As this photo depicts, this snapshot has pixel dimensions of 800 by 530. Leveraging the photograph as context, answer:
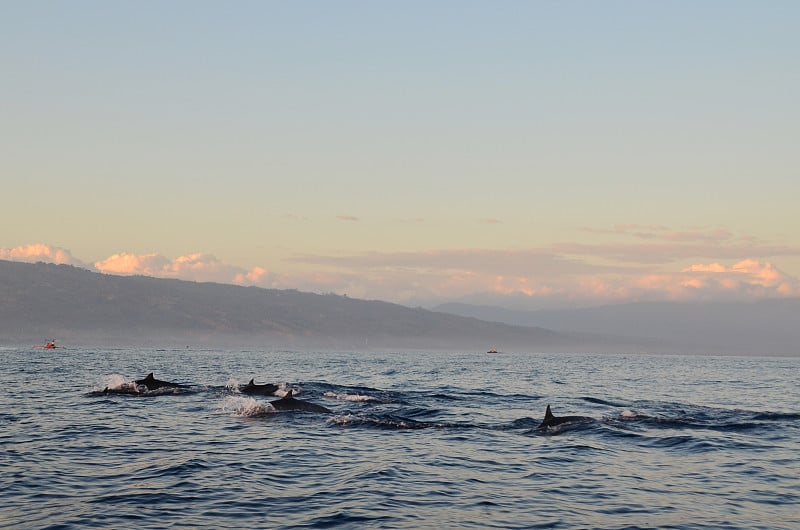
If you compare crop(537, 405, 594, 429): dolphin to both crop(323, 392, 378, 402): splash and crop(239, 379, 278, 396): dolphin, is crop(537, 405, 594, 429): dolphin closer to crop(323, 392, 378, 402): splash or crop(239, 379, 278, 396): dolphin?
crop(323, 392, 378, 402): splash

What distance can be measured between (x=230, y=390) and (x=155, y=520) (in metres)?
34.6

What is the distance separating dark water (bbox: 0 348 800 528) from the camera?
1864 cm

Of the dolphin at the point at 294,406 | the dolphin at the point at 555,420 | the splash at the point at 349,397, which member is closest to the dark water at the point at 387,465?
the dolphin at the point at 555,420

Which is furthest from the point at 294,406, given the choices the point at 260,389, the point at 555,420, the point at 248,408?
the point at 555,420

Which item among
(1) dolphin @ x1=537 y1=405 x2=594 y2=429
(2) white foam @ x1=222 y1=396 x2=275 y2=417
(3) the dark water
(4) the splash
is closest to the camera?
(3) the dark water

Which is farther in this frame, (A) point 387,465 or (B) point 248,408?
(B) point 248,408

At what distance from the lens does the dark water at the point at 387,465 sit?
61.2ft

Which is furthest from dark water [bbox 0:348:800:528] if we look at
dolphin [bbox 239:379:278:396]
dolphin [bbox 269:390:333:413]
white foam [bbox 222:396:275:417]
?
dolphin [bbox 239:379:278:396]

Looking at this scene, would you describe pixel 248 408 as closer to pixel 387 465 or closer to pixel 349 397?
pixel 349 397

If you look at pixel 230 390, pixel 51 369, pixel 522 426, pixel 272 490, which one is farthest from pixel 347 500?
pixel 51 369

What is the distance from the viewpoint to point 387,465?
2530 centimetres

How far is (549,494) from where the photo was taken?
69.9 feet

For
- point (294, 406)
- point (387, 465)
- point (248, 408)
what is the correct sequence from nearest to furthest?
point (387, 465) → point (248, 408) → point (294, 406)

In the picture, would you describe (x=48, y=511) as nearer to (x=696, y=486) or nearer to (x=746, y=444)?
(x=696, y=486)
